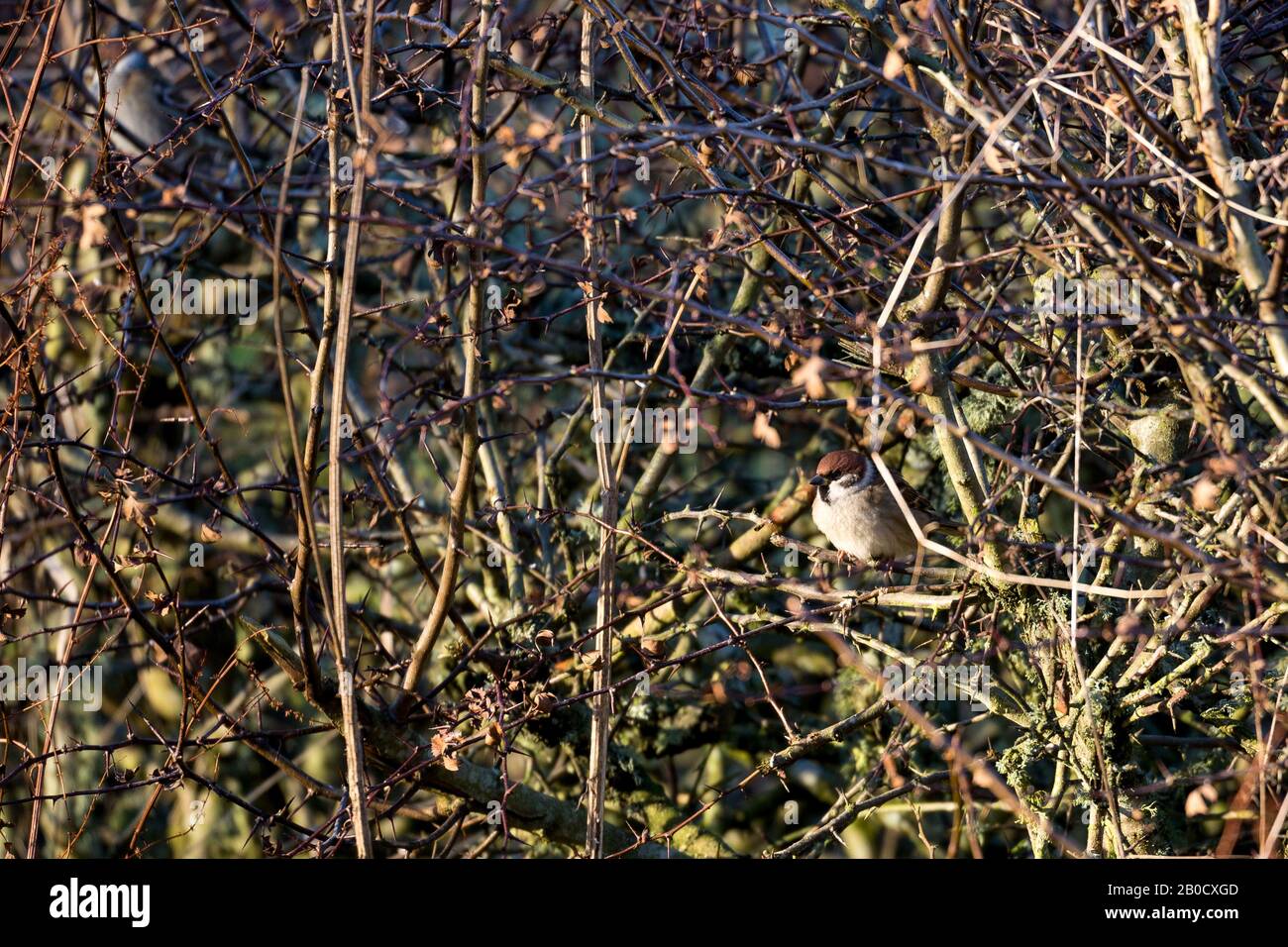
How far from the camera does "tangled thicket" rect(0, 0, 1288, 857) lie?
8.92 ft

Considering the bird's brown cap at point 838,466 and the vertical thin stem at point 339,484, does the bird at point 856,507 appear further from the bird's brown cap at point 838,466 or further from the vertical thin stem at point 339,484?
the vertical thin stem at point 339,484

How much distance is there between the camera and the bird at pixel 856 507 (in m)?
4.84

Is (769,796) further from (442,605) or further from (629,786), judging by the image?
(442,605)

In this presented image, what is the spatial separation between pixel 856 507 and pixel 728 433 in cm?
187

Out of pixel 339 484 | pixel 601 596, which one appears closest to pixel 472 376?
pixel 601 596

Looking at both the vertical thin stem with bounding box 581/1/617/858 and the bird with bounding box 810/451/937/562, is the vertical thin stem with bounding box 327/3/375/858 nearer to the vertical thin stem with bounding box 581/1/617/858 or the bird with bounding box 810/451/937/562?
the vertical thin stem with bounding box 581/1/617/858

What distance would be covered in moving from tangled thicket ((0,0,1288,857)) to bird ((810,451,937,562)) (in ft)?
0.34

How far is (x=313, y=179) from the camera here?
4.19 meters

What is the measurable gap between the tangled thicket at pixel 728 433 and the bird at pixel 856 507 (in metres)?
0.10

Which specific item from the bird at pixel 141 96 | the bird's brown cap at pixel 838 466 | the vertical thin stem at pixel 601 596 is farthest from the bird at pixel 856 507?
the bird at pixel 141 96

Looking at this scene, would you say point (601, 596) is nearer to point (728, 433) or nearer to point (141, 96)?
point (728, 433)

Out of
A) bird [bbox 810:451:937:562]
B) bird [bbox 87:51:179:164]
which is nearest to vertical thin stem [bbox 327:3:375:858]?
bird [bbox 810:451:937:562]

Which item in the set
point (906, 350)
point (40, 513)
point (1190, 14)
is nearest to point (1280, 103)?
point (1190, 14)

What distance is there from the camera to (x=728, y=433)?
21.8 ft
